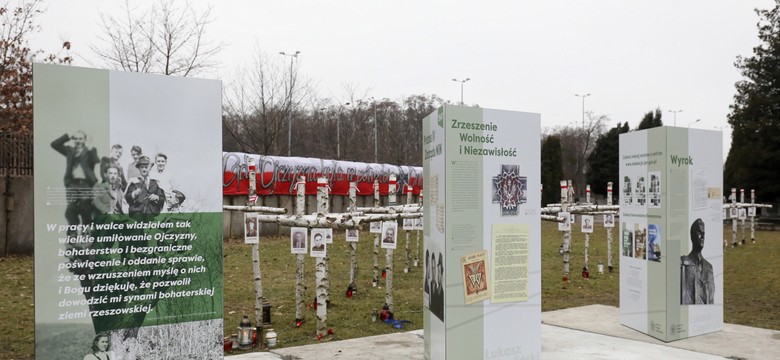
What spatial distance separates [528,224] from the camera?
606 cm

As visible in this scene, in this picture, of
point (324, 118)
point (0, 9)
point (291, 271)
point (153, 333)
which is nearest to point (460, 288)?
point (153, 333)

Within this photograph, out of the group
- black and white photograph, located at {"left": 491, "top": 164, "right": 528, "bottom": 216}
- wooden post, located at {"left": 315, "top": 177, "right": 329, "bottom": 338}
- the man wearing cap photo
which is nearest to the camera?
the man wearing cap photo

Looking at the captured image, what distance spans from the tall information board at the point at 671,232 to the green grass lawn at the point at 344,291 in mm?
2169

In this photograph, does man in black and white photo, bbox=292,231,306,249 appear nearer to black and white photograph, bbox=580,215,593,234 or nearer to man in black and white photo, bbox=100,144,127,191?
man in black and white photo, bbox=100,144,127,191

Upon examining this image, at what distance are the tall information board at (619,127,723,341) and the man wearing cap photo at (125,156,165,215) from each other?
629cm

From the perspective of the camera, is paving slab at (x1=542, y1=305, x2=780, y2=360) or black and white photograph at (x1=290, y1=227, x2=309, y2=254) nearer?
paving slab at (x1=542, y1=305, x2=780, y2=360)

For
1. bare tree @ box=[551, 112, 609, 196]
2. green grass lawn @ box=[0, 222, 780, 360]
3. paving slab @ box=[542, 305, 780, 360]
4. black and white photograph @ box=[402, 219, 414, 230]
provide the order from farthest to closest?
bare tree @ box=[551, 112, 609, 196] → black and white photograph @ box=[402, 219, 414, 230] → green grass lawn @ box=[0, 222, 780, 360] → paving slab @ box=[542, 305, 780, 360]

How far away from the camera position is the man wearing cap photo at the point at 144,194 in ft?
13.3

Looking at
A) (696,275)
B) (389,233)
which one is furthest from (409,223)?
(696,275)

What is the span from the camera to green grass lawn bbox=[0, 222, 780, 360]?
8.63 meters

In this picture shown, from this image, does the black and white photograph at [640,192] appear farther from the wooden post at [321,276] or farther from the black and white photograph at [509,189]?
the wooden post at [321,276]

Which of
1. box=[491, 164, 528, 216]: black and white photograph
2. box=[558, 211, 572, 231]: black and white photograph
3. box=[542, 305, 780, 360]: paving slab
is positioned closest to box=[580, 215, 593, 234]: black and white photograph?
box=[558, 211, 572, 231]: black and white photograph

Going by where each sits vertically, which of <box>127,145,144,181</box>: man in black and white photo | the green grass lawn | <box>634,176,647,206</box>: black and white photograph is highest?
<box>127,145,144,181</box>: man in black and white photo

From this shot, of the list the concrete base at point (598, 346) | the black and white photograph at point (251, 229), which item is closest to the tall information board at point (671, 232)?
the concrete base at point (598, 346)
